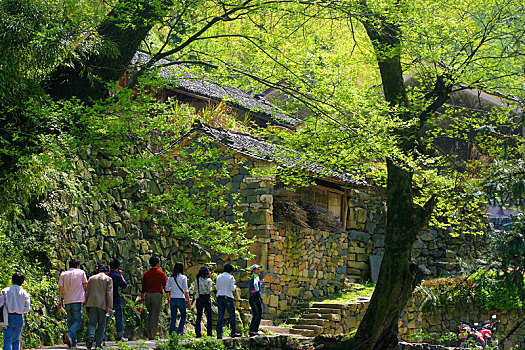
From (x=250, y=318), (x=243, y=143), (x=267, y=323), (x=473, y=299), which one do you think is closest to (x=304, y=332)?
(x=267, y=323)

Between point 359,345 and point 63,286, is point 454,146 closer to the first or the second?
point 359,345

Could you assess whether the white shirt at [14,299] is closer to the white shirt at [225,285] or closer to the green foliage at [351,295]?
the white shirt at [225,285]

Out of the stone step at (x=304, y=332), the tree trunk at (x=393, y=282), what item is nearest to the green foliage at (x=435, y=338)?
the stone step at (x=304, y=332)

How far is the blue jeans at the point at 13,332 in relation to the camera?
30.1 ft

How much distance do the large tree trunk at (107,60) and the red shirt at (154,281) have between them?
3.43 meters

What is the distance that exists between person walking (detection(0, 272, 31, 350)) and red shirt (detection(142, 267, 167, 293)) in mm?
2894

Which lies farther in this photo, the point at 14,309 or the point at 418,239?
the point at 418,239

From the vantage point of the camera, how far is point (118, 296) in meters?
11.3

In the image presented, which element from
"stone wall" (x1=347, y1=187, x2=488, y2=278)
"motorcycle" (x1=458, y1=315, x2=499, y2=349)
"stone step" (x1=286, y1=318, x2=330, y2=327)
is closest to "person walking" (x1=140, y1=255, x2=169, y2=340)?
"stone step" (x1=286, y1=318, x2=330, y2=327)

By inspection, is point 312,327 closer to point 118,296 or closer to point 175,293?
point 175,293

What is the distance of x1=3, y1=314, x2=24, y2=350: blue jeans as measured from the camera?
919 centimetres

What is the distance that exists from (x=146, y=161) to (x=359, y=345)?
232 inches

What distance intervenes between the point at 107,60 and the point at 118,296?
171 inches

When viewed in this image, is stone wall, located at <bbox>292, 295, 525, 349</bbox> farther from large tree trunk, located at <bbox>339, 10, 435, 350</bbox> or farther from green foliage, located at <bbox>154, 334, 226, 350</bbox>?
green foliage, located at <bbox>154, 334, 226, 350</bbox>
